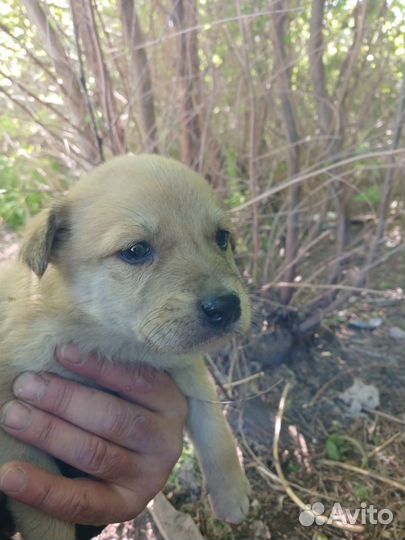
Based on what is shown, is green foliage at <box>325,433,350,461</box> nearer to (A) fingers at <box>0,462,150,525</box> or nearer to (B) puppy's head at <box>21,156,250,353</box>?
(A) fingers at <box>0,462,150,525</box>

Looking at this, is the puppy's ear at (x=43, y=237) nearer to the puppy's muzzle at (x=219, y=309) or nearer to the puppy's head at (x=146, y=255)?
the puppy's head at (x=146, y=255)

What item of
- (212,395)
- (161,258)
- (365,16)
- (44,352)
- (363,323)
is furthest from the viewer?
(363,323)

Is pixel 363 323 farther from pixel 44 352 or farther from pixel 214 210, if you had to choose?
pixel 44 352

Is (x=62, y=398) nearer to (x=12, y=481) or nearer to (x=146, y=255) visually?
(x=12, y=481)

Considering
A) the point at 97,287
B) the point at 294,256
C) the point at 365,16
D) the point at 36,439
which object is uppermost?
the point at 365,16

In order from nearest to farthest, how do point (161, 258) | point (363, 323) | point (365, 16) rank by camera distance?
point (161, 258) < point (365, 16) < point (363, 323)

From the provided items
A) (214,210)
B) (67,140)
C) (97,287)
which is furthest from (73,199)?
(67,140)
